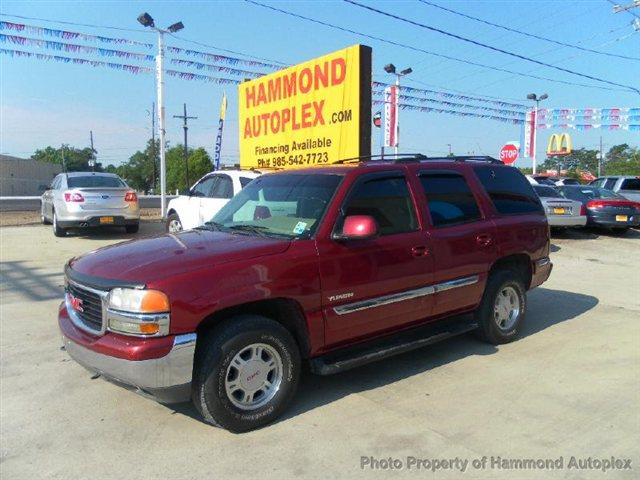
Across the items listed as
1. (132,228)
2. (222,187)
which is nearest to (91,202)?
(132,228)

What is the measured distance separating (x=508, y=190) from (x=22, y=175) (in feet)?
222

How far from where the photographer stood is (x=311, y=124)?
10547 millimetres

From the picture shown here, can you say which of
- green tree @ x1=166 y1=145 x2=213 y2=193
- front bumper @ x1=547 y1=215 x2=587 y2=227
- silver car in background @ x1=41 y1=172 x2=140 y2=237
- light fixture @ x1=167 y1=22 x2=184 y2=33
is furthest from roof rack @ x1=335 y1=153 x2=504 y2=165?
green tree @ x1=166 y1=145 x2=213 y2=193

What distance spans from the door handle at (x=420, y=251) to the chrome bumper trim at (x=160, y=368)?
2011 mm

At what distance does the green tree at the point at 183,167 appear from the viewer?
80.8m

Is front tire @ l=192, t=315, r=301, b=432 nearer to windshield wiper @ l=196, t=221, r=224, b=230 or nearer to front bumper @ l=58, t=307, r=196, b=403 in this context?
front bumper @ l=58, t=307, r=196, b=403

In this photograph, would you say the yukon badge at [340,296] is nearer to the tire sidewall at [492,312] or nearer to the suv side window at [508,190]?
the tire sidewall at [492,312]

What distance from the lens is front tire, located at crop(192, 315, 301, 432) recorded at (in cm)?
354

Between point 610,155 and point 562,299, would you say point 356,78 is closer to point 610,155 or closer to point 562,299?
point 562,299

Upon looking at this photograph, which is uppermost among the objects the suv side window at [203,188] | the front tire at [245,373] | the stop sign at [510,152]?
the stop sign at [510,152]

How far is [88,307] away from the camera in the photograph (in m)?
3.78

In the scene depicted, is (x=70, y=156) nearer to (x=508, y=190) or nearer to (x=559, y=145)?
(x=559, y=145)

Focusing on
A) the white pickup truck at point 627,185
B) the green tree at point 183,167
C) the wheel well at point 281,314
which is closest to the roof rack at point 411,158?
the wheel well at point 281,314

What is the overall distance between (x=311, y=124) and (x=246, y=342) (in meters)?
7.50
